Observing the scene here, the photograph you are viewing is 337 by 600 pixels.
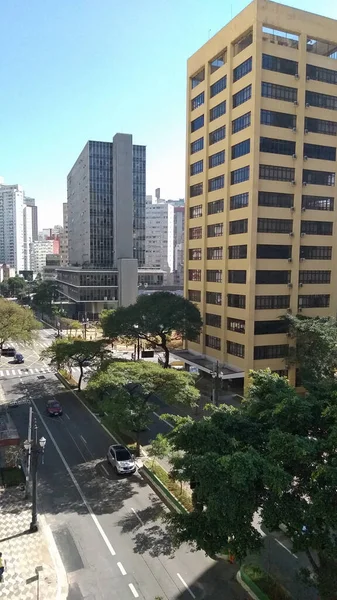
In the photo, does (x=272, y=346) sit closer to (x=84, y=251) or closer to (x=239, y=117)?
(x=239, y=117)

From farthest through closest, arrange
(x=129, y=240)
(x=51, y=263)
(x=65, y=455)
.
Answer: (x=51, y=263) < (x=129, y=240) < (x=65, y=455)

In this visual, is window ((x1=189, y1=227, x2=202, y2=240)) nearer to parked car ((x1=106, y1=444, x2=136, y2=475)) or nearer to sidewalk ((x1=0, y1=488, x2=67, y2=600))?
parked car ((x1=106, y1=444, x2=136, y2=475))

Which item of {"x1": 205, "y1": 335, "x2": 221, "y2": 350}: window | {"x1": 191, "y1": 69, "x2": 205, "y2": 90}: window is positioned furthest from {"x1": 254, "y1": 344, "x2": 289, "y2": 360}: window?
{"x1": 191, "y1": 69, "x2": 205, "y2": 90}: window

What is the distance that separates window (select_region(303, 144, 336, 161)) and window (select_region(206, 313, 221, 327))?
19411mm

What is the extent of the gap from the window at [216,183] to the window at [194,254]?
752 cm

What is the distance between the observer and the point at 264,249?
42.3 meters

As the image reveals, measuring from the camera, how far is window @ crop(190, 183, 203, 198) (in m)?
51.8

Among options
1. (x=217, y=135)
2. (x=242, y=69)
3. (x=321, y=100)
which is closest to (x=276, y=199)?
(x=217, y=135)

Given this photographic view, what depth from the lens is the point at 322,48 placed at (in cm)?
4572

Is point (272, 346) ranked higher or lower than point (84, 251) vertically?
lower

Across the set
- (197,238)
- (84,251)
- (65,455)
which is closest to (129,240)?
(84,251)

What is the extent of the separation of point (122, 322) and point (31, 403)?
502 inches

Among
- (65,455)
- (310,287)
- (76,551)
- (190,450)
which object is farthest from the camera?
(310,287)

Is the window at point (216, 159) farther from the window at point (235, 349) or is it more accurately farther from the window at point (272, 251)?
the window at point (235, 349)
